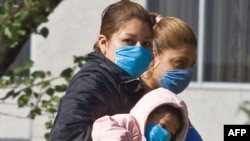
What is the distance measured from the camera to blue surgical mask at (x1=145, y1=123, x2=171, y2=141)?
292cm

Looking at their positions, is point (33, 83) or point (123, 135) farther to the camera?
point (33, 83)

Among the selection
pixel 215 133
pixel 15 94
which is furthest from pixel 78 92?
pixel 215 133

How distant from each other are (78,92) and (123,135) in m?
0.26

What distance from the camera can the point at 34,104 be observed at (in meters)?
6.20

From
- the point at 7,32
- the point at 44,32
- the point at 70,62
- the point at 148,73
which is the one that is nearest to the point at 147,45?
the point at 148,73

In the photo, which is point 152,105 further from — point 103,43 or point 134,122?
point 103,43

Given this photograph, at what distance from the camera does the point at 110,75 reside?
125 inches

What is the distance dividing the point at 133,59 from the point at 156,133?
424 millimetres

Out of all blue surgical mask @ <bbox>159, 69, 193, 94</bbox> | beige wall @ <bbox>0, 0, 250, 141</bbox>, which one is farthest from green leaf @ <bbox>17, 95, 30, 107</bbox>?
beige wall @ <bbox>0, 0, 250, 141</bbox>

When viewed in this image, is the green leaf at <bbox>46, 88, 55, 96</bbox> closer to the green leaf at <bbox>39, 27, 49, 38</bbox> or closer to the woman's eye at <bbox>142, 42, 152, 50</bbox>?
the green leaf at <bbox>39, 27, 49, 38</bbox>

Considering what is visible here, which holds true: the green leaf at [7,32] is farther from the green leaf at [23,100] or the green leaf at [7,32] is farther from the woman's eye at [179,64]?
the woman's eye at [179,64]

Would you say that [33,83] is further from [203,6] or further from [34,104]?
[203,6]

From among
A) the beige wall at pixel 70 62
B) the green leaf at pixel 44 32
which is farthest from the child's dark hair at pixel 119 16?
the beige wall at pixel 70 62

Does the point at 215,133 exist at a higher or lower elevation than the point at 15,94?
lower
